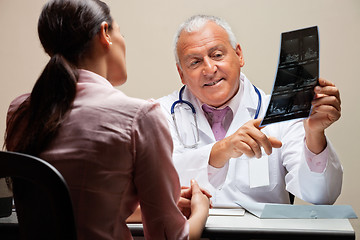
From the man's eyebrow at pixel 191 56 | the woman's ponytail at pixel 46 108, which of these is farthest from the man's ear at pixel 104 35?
the man's eyebrow at pixel 191 56

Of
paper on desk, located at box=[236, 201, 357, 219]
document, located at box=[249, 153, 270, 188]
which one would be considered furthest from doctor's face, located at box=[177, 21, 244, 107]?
paper on desk, located at box=[236, 201, 357, 219]

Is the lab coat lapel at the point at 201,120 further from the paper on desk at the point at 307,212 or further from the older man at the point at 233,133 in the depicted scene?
the paper on desk at the point at 307,212

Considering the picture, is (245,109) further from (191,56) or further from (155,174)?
(155,174)

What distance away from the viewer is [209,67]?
2.11m

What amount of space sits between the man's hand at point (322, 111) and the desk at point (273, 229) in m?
0.34

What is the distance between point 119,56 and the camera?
111 centimetres

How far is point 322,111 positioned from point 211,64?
2.66ft

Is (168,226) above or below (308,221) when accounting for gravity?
above

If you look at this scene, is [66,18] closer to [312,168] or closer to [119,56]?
[119,56]

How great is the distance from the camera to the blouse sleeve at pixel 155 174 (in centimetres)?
90

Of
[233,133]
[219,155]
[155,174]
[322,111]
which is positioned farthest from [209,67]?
[155,174]

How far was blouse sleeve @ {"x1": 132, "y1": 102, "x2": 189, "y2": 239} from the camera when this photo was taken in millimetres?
903

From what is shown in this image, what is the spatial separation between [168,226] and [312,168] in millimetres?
862

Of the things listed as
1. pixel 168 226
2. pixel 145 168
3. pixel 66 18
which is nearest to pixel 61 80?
pixel 66 18
